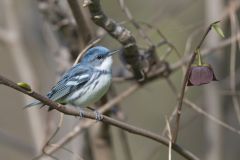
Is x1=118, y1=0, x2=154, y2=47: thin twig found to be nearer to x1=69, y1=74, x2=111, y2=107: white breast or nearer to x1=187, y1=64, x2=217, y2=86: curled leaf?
x1=69, y1=74, x2=111, y2=107: white breast

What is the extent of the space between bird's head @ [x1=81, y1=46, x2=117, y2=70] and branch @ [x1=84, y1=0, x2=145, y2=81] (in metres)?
0.53

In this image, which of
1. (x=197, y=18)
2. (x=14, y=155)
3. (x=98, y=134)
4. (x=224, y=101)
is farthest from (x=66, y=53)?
(x=14, y=155)

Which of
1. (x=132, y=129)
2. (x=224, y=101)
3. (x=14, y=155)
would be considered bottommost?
(x=14, y=155)

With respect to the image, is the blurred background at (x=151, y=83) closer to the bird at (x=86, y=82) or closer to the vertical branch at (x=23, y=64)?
the vertical branch at (x=23, y=64)

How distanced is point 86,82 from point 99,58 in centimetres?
28

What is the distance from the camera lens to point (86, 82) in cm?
385

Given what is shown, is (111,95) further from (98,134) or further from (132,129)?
(132,129)

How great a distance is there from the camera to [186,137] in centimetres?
603

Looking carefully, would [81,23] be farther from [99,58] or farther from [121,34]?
[99,58]

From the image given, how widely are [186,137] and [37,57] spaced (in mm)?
1955

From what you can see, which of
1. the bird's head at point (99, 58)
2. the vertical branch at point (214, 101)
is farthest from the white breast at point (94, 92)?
the vertical branch at point (214, 101)

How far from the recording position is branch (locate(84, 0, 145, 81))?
2.66 meters

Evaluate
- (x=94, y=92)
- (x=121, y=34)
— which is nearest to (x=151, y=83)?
(x=94, y=92)

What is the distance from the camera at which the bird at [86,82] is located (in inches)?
141
